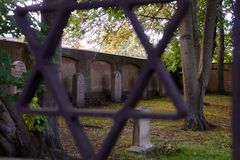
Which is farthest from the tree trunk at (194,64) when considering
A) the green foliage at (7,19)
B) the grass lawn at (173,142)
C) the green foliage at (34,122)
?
the green foliage at (7,19)

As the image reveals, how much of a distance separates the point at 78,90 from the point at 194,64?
6.41 meters

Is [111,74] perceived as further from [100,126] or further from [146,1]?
[146,1]

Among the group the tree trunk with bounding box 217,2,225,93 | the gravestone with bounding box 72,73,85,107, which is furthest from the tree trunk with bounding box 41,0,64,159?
the tree trunk with bounding box 217,2,225,93

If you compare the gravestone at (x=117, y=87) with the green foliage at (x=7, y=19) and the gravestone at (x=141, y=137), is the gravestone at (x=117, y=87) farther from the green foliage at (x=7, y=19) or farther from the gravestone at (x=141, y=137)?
the green foliage at (x=7, y=19)

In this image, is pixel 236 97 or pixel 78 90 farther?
pixel 78 90

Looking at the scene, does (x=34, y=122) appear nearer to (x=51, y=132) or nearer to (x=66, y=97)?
(x=51, y=132)

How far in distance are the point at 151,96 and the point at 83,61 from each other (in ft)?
17.4

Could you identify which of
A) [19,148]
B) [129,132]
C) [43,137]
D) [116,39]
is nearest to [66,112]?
[19,148]

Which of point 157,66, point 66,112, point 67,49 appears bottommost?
point 66,112

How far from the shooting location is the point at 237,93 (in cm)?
126

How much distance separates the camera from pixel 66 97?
5.01ft

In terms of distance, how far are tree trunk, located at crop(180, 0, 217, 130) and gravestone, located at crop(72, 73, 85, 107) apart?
5.81 m

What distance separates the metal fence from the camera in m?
1.28

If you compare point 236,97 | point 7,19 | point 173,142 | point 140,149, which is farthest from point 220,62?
point 236,97
